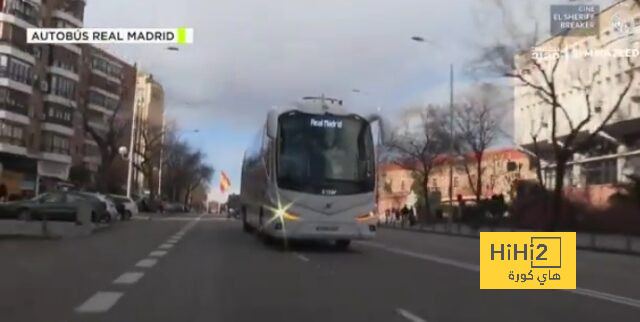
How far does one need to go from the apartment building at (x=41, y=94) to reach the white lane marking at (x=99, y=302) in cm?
5491

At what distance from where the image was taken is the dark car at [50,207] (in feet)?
116

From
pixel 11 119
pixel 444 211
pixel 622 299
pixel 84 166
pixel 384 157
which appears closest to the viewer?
pixel 622 299

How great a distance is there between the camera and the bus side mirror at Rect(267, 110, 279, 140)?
2130 centimetres

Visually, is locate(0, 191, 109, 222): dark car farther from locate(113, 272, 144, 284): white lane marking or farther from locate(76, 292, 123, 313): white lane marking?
locate(76, 292, 123, 313): white lane marking

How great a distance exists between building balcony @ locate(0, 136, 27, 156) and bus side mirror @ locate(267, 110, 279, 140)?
52.4 metres

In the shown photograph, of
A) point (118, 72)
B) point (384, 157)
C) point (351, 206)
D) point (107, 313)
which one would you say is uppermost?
point (118, 72)

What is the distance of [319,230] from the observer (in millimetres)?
20859

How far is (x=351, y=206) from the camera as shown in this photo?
21.1 m

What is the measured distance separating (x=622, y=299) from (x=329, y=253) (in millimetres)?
9958

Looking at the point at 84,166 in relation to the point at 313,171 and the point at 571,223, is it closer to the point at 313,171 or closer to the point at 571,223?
the point at 571,223

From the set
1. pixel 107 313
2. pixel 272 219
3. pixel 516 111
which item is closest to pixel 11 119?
pixel 516 111

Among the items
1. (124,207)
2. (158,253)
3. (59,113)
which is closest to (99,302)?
(158,253)

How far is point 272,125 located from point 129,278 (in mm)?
8267

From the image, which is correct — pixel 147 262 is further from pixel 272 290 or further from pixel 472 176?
pixel 472 176
